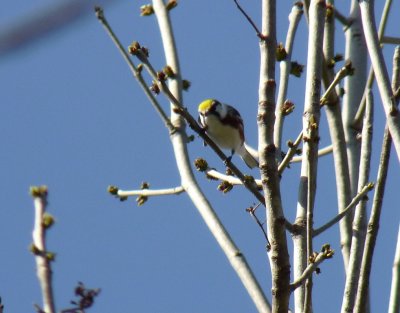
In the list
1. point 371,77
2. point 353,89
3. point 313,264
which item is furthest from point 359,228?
point 353,89

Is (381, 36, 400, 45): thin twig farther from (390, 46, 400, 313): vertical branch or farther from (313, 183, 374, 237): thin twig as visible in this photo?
(313, 183, 374, 237): thin twig

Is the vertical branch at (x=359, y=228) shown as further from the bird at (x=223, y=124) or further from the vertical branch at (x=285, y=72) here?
the bird at (x=223, y=124)

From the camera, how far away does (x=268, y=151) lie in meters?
2.97

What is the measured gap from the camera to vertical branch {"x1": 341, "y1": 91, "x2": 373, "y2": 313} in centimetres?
309

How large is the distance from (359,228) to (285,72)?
2.82 ft

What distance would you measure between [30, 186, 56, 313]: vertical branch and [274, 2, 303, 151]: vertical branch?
210 cm

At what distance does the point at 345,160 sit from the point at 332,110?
0.38 m

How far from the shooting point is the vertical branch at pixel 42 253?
1595 millimetres

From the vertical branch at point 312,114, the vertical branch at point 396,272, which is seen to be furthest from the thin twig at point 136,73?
the vertical branch at point 396,272

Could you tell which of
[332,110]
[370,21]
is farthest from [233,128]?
[370,21]

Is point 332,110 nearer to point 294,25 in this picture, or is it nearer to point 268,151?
point 294,25

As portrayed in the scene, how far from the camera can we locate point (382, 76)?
10.6 ft

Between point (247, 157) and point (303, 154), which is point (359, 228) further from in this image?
point (247, 157)

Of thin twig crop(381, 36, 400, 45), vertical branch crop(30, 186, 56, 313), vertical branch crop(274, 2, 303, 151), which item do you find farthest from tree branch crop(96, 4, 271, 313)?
vertical branch crop(30, 186, 56, 313)
